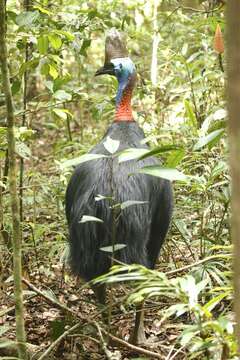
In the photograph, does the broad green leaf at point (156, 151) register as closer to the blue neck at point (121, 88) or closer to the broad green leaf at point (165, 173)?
the broad green leaf at point (165, 173)

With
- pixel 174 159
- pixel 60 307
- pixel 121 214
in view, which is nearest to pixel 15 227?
pixel 174 159

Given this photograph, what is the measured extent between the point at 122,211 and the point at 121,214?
2cm

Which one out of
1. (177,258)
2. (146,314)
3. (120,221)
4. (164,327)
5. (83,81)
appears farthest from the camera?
(83,81)

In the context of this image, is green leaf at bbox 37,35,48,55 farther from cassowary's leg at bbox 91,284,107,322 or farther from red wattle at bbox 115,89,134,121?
cassowary's leg at bbox 91,284,107,322

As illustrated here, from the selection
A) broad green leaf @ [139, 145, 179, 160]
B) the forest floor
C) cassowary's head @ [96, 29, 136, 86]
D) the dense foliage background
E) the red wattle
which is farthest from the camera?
cassowary's head @ [96, 29, 136, 86]

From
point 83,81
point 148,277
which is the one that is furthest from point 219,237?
point 83,81

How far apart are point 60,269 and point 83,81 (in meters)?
3.43

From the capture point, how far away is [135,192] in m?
3.05

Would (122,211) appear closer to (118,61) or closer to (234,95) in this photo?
(118,61)

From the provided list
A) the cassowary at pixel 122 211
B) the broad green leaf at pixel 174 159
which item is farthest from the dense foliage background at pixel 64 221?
the cassowary at pixel 122 211

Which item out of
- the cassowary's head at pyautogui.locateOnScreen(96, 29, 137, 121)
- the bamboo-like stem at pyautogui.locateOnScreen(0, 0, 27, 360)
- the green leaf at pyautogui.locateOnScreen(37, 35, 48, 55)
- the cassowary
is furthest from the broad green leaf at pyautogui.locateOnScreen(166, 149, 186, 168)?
the cassowary's head at pyautogui.locateOnScreen(96, 29, 137, 121)

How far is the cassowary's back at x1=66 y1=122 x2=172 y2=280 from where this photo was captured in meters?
2.98

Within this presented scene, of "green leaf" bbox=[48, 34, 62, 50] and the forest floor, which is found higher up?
"green leaf" bbox=[48, 34, 62, 50]

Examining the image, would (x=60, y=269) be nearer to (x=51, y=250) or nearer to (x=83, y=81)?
(x=51, y=250)
